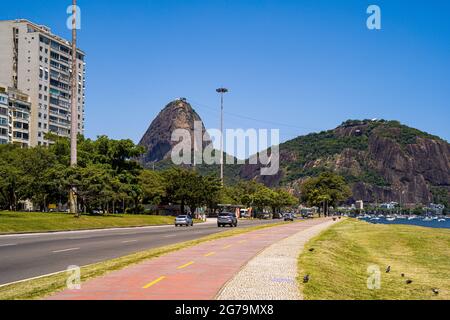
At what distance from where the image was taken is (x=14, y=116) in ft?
433


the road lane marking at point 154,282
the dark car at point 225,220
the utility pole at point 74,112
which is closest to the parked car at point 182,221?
the dark car at point 225,220

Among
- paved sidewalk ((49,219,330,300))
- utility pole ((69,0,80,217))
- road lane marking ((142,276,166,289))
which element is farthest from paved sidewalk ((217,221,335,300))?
utility pole ((69,0,80,217))

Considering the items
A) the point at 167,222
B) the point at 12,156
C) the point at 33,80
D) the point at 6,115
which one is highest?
the point at 33,80

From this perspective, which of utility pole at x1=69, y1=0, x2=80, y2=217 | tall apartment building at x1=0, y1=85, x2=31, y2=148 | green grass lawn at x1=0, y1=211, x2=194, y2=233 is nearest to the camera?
green grass lawn at x1=0, y1=211, x2=194, y2=233

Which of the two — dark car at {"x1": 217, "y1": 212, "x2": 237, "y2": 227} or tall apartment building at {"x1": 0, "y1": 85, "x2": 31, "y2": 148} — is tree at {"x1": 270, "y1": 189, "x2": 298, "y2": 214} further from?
dark car at {"x1": 217, "y1": 212, "x2": 237, "y2": 227}

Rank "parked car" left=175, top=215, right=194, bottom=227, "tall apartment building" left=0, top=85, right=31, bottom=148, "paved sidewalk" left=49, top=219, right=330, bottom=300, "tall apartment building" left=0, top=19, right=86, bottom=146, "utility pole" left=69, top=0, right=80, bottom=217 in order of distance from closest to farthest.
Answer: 1. "paved sidewalk" left=49, top=219, right=330, bottom=300
2. "utility pole" left=69, top=0, right=80, bottom=217
3. "parked car" left=175, top=215, right=194, bottom=227
4. "tall apartment building" left=0, top=85, right=31, bottom=148
5. "tall apartment building" left=0, top=19, right=86, bottom=146

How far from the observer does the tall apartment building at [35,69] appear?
145 metres

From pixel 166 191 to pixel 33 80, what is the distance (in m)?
64.0

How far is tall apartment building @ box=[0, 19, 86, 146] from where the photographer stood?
144750 mm

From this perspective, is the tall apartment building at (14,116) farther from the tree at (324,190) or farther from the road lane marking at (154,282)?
the road lane marking at (154,282)

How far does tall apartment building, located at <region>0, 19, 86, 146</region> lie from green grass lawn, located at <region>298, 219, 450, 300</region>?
119m

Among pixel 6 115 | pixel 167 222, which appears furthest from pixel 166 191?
pixel 6 115

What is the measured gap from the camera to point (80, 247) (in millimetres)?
27984
